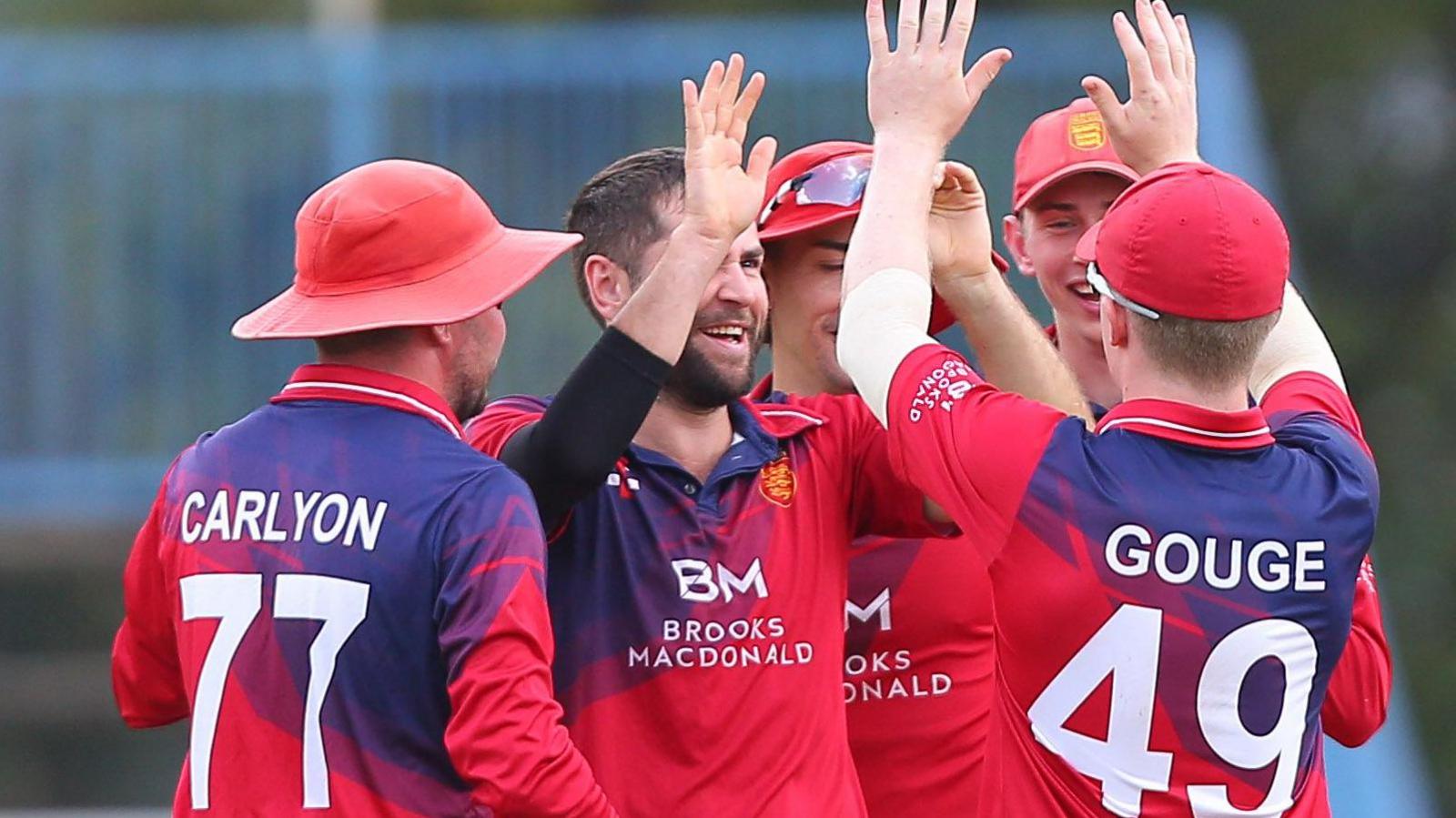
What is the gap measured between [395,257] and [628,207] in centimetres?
52

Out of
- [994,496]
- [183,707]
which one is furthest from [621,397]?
[183,707]

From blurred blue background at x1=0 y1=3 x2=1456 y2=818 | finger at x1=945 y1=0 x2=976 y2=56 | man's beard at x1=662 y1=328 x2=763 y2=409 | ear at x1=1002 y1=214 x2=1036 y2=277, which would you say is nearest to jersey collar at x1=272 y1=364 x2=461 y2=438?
man's beard at x1=662 y1=328 x2=763 y2=409

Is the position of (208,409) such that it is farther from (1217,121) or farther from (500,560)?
(500,560)

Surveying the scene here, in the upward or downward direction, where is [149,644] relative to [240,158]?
upward

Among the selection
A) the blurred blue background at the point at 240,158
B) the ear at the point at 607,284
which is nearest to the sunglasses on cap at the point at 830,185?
the ear at the point at 607,284

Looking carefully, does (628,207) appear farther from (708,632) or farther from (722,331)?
(708,632)

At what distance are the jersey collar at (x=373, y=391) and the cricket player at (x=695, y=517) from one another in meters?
0.18

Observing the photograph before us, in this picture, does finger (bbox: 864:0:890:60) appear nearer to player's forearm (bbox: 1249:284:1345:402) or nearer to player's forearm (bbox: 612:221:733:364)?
player's forearm (bbox: 612:221:733:364)

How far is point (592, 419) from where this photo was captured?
12.9 feet

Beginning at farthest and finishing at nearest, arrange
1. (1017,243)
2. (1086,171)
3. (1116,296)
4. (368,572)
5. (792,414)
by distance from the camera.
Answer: (1017,243)
(1086,171)
(792,414)
(1116,296)
(368,572)

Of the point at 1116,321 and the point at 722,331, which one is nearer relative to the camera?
the point at 1116,321

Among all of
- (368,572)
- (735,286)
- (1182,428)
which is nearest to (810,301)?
(735,286)

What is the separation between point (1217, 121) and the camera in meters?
12.1

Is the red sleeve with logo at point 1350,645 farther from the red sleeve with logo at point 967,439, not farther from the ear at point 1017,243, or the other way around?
the ear at point 1017,243
